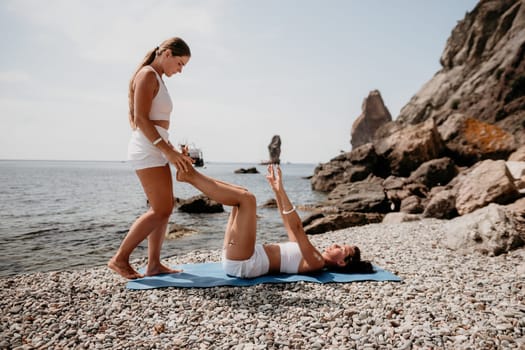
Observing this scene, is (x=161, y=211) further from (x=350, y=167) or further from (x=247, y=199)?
(x=350, y=167)

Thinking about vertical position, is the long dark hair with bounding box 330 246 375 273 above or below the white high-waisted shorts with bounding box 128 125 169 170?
below

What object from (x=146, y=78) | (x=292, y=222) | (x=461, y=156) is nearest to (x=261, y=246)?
(x=292, y=222)

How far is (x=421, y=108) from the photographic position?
46062mm

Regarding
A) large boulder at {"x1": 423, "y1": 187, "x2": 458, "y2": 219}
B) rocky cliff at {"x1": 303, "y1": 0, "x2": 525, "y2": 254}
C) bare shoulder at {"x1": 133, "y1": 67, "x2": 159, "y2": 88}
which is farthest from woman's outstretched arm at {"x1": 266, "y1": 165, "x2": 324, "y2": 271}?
large boulder at {"x1": 423, "y1": 187, "x2": 458, "y2": 219}

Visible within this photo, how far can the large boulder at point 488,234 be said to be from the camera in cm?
560

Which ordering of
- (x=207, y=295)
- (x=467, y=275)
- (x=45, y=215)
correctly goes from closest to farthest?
(x=207, y=295)
(x=467, y=275)
(x=45, y=215)

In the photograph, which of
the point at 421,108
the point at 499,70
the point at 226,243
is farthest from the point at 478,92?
the point at 226,243

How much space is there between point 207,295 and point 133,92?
2.67 m

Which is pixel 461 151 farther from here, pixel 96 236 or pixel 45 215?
pixel 45 215

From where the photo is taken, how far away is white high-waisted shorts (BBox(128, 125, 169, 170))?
4000mm

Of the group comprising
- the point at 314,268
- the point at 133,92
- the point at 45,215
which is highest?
the point at 133,92

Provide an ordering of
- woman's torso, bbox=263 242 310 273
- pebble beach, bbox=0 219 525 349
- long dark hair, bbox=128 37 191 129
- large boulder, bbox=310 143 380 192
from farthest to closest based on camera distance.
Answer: large boulder, bbox=310 143 380 192
woman's torso, bbox=263 242 310 273
long dark hair, bbox=128 37 191 129
pebble beach, bbox=0 219 525 349

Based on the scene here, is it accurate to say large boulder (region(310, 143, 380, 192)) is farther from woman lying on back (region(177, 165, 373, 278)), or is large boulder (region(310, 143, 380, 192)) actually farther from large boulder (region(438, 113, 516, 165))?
woman lying on back (region(177, 165, 373, 278))

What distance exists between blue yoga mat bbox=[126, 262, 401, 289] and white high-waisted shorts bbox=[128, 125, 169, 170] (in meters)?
1.50
